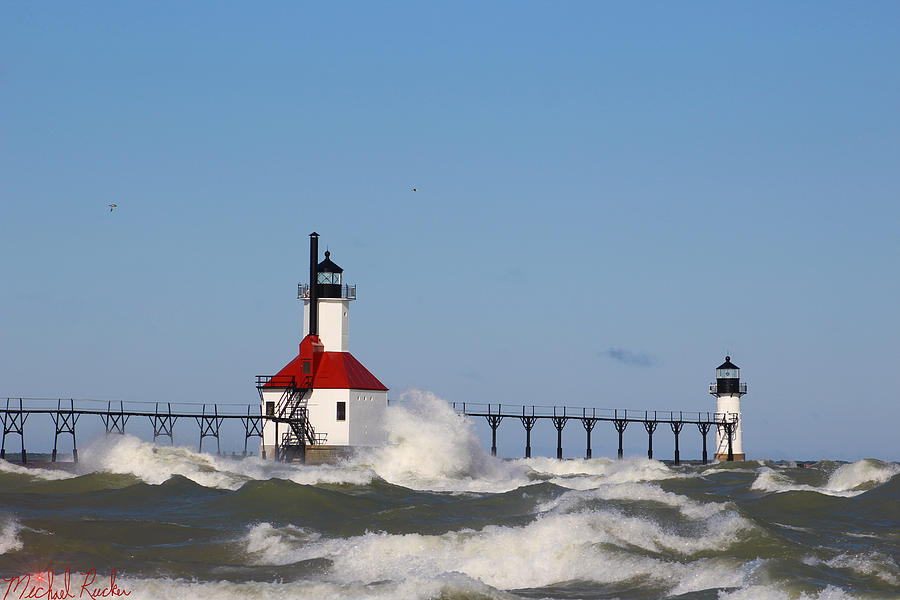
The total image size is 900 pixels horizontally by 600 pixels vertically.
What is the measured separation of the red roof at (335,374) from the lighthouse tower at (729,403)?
885 inches

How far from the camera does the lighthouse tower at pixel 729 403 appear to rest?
63938 millimetres

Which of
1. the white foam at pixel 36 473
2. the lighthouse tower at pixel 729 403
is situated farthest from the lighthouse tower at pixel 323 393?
the lighthouse tower at pixel 729 403

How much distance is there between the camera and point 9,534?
58.1ft

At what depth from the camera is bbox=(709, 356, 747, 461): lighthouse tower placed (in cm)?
6394

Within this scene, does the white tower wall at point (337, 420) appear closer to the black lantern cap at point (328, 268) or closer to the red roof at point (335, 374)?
the red roof at point (335, 374)

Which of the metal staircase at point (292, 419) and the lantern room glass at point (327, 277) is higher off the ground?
the lantern room glass at point (327, 277)

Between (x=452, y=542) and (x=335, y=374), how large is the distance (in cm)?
3028

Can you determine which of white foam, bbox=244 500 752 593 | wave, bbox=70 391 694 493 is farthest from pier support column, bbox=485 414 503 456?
white foam, bbox=244 500 752 593

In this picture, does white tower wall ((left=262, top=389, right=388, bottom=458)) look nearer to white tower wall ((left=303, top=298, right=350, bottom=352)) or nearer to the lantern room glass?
white tower wall ((left=303, top=298, right=350, bottom=352))

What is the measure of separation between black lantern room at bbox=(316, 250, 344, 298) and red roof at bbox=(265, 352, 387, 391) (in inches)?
102

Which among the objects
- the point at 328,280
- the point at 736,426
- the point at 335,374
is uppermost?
the point at 328,280

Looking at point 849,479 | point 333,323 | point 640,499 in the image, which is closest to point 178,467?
point 333,323

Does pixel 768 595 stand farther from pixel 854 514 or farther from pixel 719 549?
pixel 854 514

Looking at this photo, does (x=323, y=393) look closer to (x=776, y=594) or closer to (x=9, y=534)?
(x=9, y=534)
